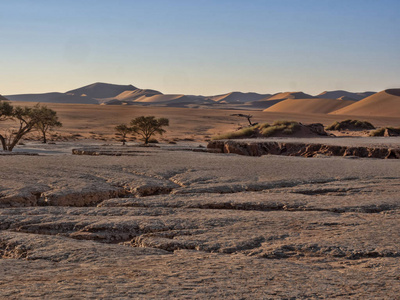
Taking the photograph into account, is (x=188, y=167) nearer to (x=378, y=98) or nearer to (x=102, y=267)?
(x=102, y=267)

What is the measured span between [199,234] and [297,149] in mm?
10803

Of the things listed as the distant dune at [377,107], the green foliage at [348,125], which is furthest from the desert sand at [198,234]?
the distant dune at [377,107]

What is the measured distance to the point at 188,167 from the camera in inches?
386

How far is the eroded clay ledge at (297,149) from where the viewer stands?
13.5m

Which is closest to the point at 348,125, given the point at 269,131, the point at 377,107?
the point at 269,131

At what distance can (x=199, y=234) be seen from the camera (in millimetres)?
4770

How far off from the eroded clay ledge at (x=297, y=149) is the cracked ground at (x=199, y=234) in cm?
466

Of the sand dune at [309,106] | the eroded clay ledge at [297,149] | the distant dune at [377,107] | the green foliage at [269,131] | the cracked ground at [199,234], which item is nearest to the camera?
the cracked ground at [199,234]

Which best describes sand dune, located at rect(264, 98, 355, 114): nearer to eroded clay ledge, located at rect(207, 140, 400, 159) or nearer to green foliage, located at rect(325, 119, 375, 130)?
green foliage, located at rect(325, 119, 375, 130)

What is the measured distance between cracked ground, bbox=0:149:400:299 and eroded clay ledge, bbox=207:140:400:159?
4662 mm

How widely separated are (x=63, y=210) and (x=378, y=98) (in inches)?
4509

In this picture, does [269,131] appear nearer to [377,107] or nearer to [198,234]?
[198,234]

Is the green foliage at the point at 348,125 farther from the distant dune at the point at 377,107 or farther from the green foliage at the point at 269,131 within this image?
the distant dune at the point at 377,107

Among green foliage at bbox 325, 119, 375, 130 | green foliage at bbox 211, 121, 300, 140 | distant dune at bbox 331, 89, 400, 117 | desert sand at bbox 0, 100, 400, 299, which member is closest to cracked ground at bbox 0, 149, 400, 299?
desert sand at bbox 0, 100, 400, 299
